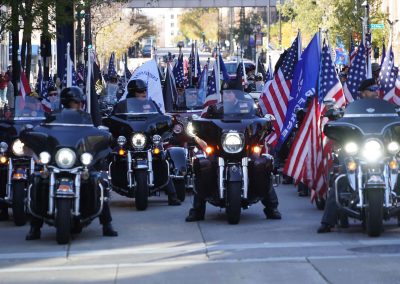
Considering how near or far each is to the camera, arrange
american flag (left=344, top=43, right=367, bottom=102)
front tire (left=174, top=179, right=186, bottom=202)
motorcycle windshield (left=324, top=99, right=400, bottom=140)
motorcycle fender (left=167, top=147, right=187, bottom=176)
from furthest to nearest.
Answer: american flag (left=344, top=43, right=367, bottom=102) → front tire (left=174, top=179, right=186, bottom=202) → motorcycle fender (left=167, top=147, right=187, bottom=176) → motorcycle windshield (left=324, top=99, right=400, bottom=140)

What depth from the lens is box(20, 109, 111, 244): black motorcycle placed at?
1177 centimetres

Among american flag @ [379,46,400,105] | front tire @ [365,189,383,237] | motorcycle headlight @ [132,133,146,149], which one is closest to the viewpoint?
front tire @ [365,189,383,237]

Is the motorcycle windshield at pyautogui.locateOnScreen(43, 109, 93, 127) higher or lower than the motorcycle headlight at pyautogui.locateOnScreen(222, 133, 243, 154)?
higher

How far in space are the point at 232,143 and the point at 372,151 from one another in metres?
1.98

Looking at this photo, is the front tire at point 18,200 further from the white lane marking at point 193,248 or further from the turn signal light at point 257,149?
the turn signal light at point 257,149

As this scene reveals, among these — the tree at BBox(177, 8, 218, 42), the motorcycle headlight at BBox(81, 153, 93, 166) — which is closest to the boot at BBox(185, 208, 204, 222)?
the motorcycle headlight at BBox(81, 153, 93, 166)

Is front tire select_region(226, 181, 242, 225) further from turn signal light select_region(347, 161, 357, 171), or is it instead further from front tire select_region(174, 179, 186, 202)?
front tire select_region(174, 179, 186, 202)

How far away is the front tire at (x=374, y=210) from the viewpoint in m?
11.5

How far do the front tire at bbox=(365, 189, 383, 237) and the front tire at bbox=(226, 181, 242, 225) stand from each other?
6.07 feet

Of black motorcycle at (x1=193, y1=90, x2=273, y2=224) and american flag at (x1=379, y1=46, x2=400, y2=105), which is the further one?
american flag at (x1=379, y1=46, x2=400, y2=105)

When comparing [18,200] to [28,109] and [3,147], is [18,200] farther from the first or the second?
[28,109]

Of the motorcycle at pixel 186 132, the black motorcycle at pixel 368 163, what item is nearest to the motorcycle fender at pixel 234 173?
the motorcycle at pixel 186 132

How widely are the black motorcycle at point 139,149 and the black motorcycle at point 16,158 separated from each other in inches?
53.7

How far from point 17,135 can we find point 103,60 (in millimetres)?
70215
